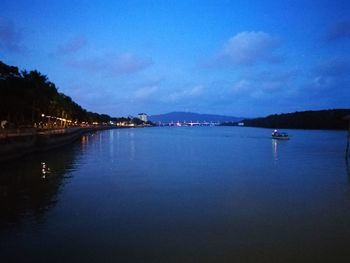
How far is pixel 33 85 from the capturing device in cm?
6806

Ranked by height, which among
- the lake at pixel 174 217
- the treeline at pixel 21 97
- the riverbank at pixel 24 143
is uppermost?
the treeline at pixel 21 97

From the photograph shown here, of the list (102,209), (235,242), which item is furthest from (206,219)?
(102,209)

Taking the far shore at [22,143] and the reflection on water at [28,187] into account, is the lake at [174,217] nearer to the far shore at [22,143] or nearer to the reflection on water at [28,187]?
the reflection on water at [28,187]

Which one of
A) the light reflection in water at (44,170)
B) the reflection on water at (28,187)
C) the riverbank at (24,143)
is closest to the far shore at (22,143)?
the riverbank at (24,143)

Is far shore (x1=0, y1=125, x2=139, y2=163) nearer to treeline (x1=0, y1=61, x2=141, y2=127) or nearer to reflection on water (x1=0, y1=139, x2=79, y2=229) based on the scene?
reflection on water (x1=0, y1=139, x2=79, y2=229)

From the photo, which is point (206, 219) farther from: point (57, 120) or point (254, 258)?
point (57, 120)

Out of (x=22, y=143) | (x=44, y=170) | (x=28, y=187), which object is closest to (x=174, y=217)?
(x=28, y=187)

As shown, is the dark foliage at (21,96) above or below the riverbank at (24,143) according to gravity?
above

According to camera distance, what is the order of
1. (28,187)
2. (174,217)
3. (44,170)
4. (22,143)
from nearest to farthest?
(174,217)
(28,187)
(44,170)
(22,143)

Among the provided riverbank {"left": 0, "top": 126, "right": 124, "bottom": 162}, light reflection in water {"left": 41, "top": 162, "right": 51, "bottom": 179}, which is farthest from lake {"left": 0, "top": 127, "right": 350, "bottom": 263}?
riverbank {"left": 0, "top": 126, "right": 124, "bottom": 162}

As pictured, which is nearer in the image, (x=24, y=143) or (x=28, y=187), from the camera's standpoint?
(x=28, y=187)

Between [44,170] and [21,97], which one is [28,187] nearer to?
[44,170]

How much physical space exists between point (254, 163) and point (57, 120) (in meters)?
74.9

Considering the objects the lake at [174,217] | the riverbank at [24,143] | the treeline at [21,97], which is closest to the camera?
the lake at [174,217]
